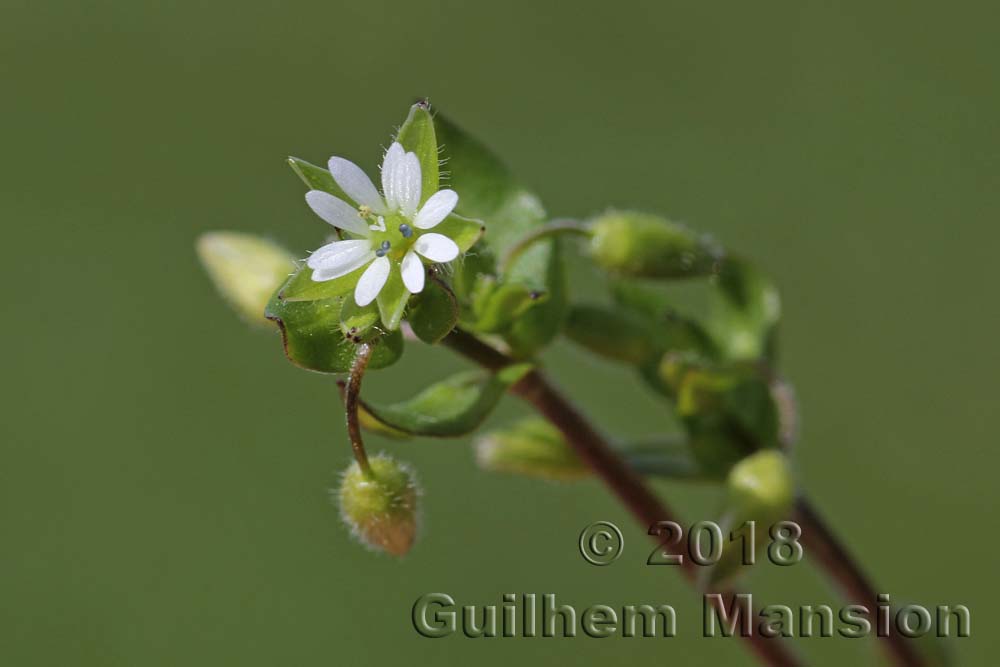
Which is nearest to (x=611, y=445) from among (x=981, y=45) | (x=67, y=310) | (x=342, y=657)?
(x=342, y=657)

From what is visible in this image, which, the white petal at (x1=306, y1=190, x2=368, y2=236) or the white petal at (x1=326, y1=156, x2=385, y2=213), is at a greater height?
the white petal at (x1=326, y1=156, x2=385, y2=213)

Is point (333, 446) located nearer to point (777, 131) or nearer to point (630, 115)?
point (630, 115)

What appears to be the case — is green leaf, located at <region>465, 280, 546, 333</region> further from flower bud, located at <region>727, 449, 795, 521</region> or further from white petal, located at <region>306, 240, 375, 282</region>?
flower bud, located at <region>727, 449, 795, 521</region>

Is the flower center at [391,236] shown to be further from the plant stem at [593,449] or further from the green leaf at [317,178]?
the plant stem at [593,449]

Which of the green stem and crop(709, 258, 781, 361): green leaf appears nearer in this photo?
the green stem

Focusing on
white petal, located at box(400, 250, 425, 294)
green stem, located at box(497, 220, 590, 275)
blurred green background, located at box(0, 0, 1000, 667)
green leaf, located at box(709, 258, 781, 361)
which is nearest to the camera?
white petal, located at box(400, 250, 425, 294)

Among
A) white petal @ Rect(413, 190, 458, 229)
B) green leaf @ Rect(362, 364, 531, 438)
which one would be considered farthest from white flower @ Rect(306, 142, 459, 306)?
green leaf @ Rect(362, 364, 531, 438)

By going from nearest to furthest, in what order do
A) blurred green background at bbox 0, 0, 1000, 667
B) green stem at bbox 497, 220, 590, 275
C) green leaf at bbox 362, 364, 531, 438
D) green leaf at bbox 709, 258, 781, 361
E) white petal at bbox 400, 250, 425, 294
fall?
1. white petal at bbox 400, 250, 425, 294
2. green leaf at bbox 362, 364, 531, 438
3. green stem at bbox 497, 220, 590, 275
4. green leaf at bbox 709, 258, 781, 361
5. blurred green background at bbox 0, 0, 1000, 667
